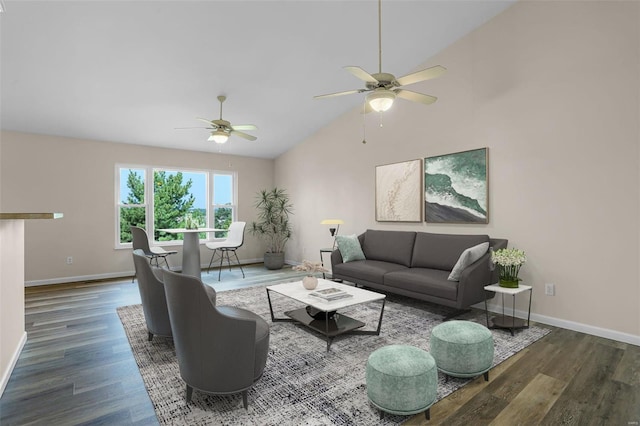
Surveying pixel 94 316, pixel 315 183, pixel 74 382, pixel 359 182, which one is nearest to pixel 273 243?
pixel 315 183

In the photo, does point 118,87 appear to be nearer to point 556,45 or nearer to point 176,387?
point 176,387

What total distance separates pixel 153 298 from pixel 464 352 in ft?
8.38

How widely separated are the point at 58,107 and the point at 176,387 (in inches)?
180

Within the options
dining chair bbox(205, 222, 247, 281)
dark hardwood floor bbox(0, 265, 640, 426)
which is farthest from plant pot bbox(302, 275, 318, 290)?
dining chair bbox(205, 222, 247, 281)

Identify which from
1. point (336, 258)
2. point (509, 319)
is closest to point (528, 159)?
point (509, 319)

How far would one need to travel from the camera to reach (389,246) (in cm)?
493

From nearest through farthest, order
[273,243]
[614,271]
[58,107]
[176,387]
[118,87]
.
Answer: [176,387]
[614,271]
[118,87]
[58,107]
[273,243]

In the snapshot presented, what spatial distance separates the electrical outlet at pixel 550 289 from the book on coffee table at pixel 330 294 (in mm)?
2247

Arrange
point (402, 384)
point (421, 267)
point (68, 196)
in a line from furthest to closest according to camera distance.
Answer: point (68, 196) → point (421, 267) → point (402, 384)

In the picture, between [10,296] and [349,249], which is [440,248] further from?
[10,296]

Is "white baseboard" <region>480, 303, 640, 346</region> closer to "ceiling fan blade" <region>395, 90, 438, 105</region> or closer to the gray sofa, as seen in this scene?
the gray sofa

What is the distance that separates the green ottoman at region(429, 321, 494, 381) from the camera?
2309 mm

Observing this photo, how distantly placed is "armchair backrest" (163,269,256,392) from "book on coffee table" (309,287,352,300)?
1.11 metres

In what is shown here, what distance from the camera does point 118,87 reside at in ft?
14.3
